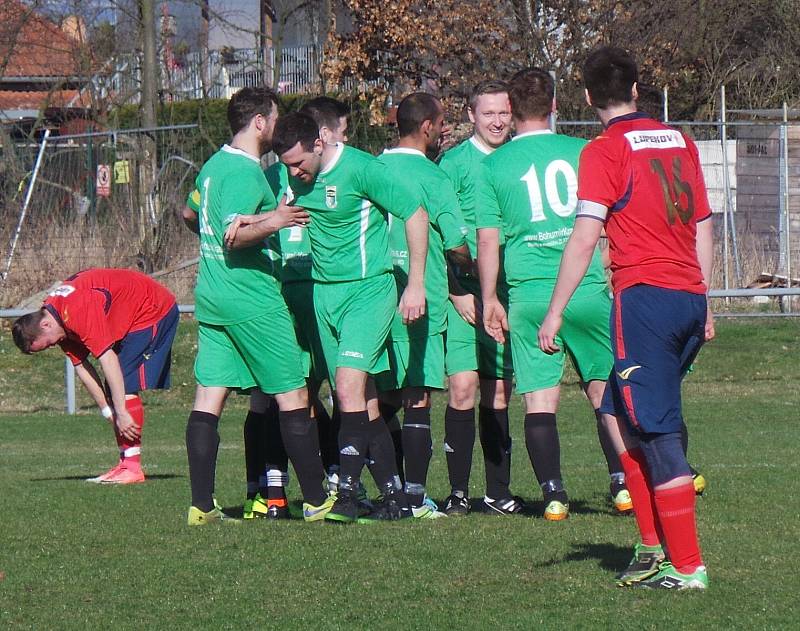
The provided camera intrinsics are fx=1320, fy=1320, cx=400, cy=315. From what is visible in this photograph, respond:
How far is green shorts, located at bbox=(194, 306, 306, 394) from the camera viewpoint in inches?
280

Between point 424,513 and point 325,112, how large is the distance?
7.61 feet

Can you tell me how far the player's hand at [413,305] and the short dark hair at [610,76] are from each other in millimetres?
1832

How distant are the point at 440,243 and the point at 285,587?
2.84m

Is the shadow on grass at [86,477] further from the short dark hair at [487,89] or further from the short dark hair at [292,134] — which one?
the short dark hair at [487,89]

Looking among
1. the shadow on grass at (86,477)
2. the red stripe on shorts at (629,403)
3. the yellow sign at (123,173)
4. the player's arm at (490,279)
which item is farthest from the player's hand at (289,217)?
the yellow sign at (123,173)

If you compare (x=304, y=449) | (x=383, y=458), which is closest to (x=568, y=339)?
(x=383, y=458)

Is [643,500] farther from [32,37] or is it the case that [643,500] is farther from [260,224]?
[32,37]

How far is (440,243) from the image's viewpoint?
7805mm

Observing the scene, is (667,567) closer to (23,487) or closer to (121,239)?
(23,487)

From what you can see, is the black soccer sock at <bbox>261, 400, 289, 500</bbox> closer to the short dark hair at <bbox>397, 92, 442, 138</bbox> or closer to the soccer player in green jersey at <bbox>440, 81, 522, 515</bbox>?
the soccer player in green jersey at <bbox>440, 81, 522, 515</bbox>

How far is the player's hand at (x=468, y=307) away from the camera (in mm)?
7668

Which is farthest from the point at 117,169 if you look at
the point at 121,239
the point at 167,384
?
the point at 167,384

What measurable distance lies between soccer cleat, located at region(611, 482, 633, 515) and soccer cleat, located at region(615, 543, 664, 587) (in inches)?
73.7

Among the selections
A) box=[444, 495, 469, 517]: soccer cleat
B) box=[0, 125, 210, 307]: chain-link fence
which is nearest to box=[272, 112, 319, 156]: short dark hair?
box=[444, 495, 469, 517]: soccer cleat
